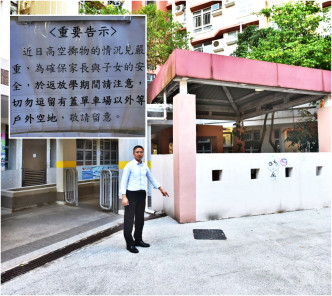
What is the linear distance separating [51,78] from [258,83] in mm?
5008

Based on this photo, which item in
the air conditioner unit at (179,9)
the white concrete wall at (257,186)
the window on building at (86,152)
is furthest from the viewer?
the air conditioner unit at (179,9)

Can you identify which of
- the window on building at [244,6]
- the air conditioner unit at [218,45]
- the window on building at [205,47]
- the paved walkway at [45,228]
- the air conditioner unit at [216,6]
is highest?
the air conditioner unit at [216,6]

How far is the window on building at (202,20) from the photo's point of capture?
72.1 ft

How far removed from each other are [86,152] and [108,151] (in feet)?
5.36

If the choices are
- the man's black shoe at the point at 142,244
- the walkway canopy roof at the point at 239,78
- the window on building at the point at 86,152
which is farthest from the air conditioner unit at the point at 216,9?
the man's black shoe at the point at 142,244

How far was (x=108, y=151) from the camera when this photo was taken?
44.8 ft

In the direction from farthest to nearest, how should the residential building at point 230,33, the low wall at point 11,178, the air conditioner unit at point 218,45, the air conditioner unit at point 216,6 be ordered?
the air conditioner unit at point 216,6
the air conditioner unit at point 218,45
the residential building at point 230,33
the low wall at point 11,178

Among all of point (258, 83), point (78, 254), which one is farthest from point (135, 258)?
Answer: point (258, 83)

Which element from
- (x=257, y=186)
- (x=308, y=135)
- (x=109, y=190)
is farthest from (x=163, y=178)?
(x=308, y=135)

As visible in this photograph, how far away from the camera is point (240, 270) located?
322 cm

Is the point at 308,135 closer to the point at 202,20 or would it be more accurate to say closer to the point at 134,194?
the point at 134,194

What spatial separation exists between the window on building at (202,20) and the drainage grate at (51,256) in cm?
2193

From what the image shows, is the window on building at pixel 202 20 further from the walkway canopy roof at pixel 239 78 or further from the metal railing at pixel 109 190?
the metal railing at pixel 109 190

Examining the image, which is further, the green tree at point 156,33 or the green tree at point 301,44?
the green tree at point 156,33
